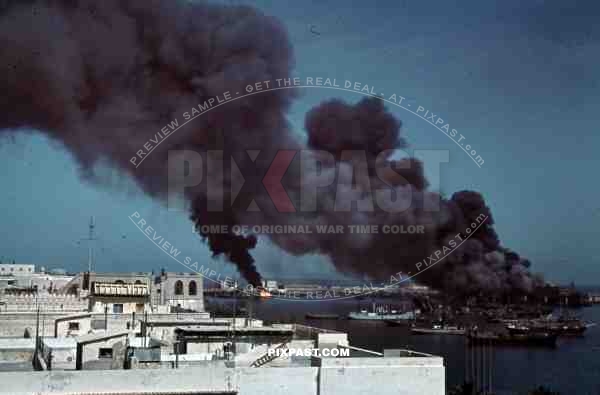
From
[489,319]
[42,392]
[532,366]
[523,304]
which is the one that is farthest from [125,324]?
[523,304]

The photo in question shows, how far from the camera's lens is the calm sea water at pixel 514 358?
33363 mm

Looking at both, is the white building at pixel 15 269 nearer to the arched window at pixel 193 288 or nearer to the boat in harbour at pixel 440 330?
the arched window at pixel 193 288

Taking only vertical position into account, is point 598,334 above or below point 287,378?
below

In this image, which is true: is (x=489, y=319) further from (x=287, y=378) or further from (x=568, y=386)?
(x=287, y=378)

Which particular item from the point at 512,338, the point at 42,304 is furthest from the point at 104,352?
the point at 512,338

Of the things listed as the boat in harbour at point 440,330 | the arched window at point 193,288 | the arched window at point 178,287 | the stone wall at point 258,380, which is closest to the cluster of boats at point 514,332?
the boat in harbour at point 440,330

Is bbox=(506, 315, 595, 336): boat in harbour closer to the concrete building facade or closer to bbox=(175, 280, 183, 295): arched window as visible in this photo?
the concrete building facade

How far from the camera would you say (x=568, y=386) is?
1325 inches

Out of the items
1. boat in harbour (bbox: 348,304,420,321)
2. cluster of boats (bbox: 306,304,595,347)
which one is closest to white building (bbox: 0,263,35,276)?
cluster of boats (bbox: 306,304,595,347)

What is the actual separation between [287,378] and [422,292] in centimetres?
4435

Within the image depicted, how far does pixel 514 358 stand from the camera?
145ft

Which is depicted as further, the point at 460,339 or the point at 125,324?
the point at 460,339

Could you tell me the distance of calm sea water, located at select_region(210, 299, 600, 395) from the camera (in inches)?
1313

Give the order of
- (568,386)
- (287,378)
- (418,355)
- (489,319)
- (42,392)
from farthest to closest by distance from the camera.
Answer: (489,319) → (568,386) → (418,355) → (287,378) → (42,392)
